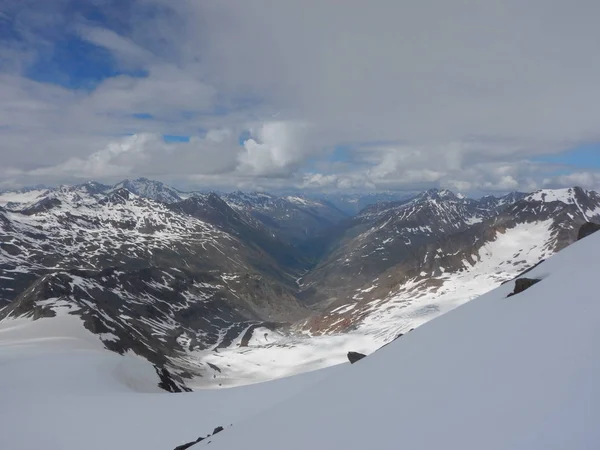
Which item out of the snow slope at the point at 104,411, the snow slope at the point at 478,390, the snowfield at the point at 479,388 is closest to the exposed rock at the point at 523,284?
the snowfield at the point at 479,388

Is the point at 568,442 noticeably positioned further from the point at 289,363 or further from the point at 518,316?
the point at 289,363

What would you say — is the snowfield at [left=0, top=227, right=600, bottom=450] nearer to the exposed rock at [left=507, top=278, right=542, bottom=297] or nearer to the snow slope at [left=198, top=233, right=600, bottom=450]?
the snow slope at [left=198, top=233, right=600, bottom=450]

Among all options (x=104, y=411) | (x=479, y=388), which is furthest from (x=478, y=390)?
(x=104, y=411)

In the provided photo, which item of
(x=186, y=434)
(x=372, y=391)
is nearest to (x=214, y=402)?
(x=186, y=434)

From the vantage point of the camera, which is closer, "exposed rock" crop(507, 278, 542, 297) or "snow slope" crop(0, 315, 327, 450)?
"exposed rock" crop(507, 278, 542, 297)

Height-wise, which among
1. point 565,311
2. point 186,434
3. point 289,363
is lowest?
point 289,363

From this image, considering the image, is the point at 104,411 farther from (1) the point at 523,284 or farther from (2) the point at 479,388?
(1) the point at 523,284

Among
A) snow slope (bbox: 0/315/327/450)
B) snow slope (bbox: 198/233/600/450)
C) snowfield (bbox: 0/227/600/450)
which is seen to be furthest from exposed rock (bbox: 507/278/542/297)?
snow slope (bbox: 0/315/327/450)

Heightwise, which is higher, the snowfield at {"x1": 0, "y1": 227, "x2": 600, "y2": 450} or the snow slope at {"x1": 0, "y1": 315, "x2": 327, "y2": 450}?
the snowfield at {"x1": 0, "y1": 227, "x2": 600, "y2": 450}
